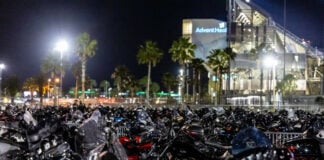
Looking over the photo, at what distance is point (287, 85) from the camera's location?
87.1m

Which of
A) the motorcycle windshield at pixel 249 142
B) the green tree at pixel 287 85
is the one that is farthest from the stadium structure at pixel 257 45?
the motorcycle windshield at pixel 249 142

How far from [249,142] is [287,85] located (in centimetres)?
8287

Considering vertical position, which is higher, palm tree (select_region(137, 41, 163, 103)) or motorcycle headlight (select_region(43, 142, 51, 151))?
palm tree (select_region(137, 41, 163, 103))

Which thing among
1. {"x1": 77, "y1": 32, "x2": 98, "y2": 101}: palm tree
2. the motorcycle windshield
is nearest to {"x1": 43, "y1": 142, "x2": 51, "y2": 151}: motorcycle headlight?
the motorcycle windshield

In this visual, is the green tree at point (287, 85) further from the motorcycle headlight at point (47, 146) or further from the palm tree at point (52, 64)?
the motorcycle headlight at point (47, 146)

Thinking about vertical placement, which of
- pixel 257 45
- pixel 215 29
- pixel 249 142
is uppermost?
pixel 215 29

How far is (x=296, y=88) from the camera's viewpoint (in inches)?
3656

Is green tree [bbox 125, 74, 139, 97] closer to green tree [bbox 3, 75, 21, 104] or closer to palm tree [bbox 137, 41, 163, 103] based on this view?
palm tree [bbox 137, 41, 163, 103]

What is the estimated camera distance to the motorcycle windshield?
6855 millimetres

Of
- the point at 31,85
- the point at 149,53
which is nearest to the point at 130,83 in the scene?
the point at 149,53

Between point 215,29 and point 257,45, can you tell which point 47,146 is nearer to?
point 257,45

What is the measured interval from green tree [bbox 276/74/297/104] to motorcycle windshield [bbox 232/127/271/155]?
7655 centimetres

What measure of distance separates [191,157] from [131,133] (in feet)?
18.2

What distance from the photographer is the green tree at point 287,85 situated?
84.6 metres
